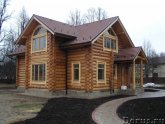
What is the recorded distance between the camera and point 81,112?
1408 centimetres

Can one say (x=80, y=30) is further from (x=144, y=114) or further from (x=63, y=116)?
(x=144, y=114)

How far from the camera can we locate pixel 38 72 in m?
23.9

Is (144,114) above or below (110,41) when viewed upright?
below

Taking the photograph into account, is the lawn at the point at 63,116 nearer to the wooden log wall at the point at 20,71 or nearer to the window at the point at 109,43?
the window at the point at 109,43

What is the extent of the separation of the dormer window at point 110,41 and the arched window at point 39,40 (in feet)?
18.0

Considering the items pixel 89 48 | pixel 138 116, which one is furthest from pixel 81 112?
pixel 89 48

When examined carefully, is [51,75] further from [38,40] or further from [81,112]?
[81,112]

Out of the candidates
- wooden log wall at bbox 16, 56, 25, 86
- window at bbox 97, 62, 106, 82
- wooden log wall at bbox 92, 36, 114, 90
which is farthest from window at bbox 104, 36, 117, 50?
wooden log wall at bbox 16, 56, 25, 86

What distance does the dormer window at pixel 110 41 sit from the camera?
2357cm

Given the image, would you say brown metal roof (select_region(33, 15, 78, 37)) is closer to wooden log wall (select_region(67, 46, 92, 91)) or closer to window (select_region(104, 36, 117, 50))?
wooden log wall (select_region(67, 46, 92, 91))

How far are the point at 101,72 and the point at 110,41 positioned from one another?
346cm

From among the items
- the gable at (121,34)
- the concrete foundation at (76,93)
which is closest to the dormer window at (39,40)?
the concrete foundation at (76,93)

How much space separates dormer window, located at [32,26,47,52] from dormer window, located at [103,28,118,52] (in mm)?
5400

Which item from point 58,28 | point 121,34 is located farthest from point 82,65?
point 121,34
